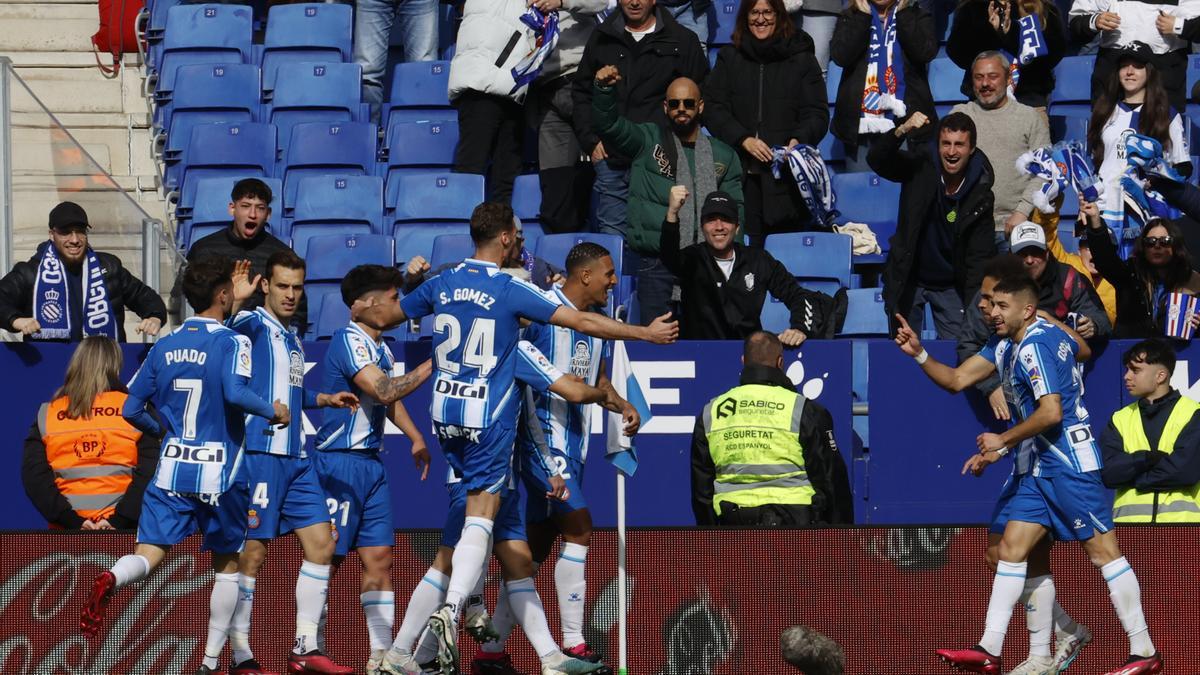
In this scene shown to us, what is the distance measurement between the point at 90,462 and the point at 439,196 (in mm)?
3670

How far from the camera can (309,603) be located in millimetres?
9438

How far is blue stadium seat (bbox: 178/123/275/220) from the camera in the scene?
1461cm

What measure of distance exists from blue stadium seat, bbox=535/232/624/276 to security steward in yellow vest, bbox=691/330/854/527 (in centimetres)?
222

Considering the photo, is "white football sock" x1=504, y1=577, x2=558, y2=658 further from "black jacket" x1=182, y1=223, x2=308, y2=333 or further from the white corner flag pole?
"black jacket" x1=182, y1=223, x2=308, y2=333

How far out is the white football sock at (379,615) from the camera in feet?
31.4

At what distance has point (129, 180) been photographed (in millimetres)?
15234

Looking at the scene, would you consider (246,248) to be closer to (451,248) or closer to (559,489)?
(451,248)

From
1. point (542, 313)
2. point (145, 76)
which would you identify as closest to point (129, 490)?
point (542, 313)

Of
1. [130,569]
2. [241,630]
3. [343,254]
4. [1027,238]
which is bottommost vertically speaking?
[241,630]

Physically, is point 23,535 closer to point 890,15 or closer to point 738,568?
point 738,568

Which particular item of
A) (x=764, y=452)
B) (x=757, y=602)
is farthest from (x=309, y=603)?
(x=764, y=452)

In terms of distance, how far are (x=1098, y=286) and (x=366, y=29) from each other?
606 cm

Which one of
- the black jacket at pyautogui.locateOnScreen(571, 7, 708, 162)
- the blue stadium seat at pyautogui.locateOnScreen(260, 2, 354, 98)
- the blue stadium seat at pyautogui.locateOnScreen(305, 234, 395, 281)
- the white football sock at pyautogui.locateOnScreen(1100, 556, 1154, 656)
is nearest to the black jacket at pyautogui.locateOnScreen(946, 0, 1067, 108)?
the black jacket at pyautogui.locateOnScreen(571, 7, 708, 162)

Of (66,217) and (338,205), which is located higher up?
(338,205)
